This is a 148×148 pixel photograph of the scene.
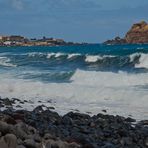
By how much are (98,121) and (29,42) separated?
101 meters

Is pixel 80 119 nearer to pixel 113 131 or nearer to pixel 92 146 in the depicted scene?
pixel 113 131

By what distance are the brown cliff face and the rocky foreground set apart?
67076 millimetres

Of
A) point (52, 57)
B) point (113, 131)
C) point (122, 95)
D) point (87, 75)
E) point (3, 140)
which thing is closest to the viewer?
point (3, 140)

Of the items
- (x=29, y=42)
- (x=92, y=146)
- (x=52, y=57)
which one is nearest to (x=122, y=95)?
(x=92, y=146)

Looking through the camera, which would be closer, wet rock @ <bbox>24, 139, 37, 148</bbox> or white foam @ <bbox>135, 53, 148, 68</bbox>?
→ wet rock @ <bbox>24, 139, 37, 148</bbox>

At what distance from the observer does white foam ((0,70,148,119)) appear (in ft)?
43.5

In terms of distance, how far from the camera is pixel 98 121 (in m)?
10.7

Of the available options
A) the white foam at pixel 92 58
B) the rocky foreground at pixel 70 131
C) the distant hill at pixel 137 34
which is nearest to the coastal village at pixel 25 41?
the distant hill at pixel 137 34

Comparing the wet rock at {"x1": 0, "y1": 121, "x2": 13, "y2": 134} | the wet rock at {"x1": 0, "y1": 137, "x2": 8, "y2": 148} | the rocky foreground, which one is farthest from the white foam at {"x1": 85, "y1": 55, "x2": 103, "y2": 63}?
the wet rock at {"x1": 0, "y1": 137, "x2": 8, "y2": 148}

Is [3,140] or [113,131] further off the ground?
[3,140]

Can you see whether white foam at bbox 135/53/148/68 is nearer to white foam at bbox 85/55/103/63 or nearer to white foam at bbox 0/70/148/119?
white foam at bbox 85/55/103/63

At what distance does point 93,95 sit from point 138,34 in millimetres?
67741

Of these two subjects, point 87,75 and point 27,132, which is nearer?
point 27,132

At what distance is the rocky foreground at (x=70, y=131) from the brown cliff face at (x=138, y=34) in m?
67.1
